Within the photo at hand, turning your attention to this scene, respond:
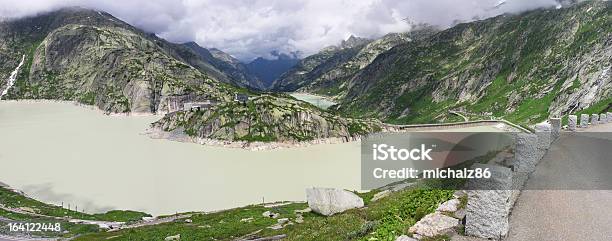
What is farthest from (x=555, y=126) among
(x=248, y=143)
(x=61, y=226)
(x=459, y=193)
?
(x=248, y=143)

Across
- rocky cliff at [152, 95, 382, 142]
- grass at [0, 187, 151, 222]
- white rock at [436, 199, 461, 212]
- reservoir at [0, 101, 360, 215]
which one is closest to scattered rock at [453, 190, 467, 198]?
white rock at [436, 199, 461, 212]

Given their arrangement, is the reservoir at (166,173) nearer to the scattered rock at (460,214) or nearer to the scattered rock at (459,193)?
the scattered rock at (459,193)

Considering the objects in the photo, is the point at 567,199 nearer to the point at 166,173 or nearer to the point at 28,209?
the point at 28,209

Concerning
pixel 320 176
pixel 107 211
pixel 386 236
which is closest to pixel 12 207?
pixel 107 211

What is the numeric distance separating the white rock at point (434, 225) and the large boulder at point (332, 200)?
→ 847 inches

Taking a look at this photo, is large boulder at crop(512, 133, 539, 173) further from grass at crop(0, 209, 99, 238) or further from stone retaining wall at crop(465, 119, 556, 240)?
grass at crop(0, 209, 99, 238)

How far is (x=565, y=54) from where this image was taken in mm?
196500

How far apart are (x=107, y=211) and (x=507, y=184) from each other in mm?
87114

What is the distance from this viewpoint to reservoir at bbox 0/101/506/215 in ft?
318

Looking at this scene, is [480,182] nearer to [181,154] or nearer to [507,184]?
[507,184]

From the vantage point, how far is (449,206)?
19406mm

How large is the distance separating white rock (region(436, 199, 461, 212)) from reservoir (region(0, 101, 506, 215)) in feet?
244

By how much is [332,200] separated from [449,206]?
2261 cm

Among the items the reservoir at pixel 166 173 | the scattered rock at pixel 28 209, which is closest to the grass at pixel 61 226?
the scattered rock at pixel 28 209
